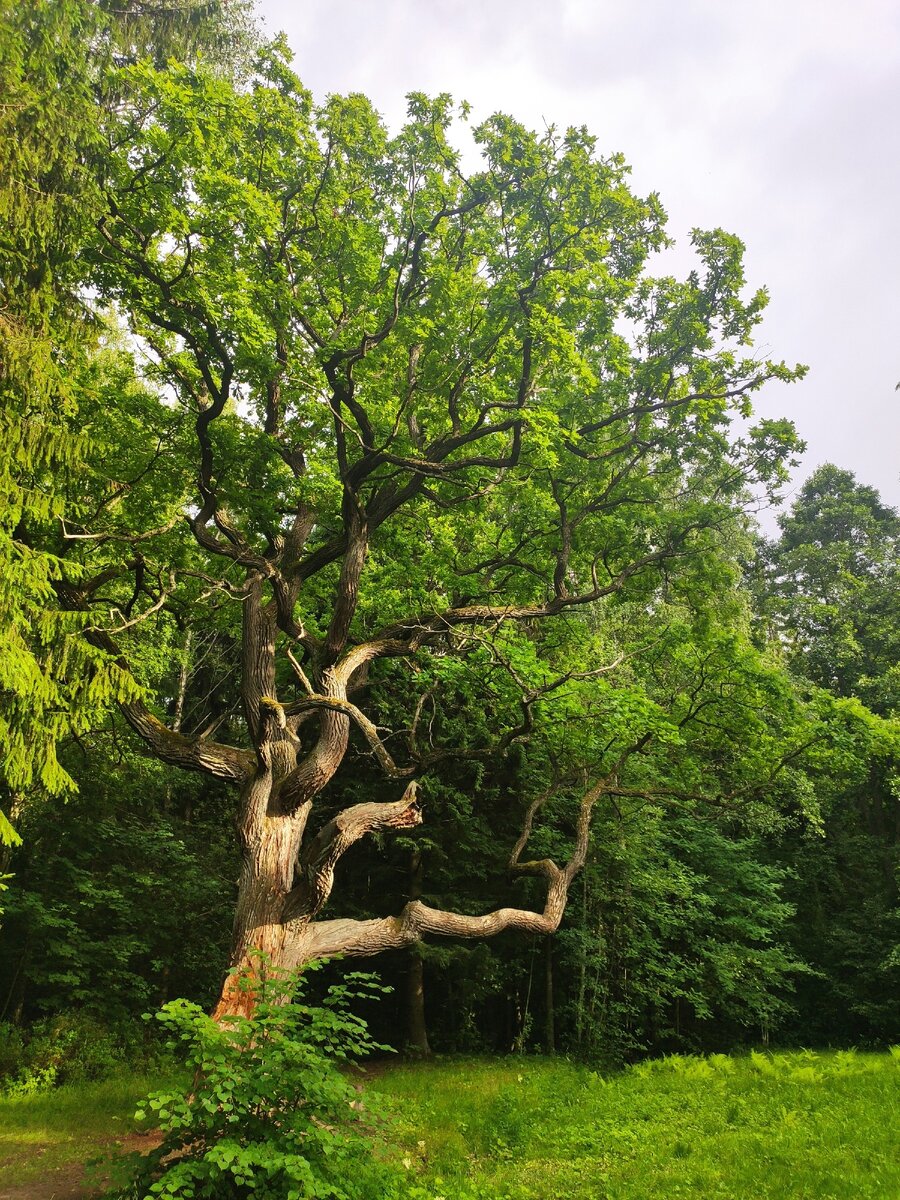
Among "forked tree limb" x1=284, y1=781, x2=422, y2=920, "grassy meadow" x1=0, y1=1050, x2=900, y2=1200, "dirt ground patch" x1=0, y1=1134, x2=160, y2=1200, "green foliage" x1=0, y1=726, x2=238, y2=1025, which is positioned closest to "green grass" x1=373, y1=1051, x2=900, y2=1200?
"grassy meadow" x1=0, y1=1050, x2=900, y2=1200

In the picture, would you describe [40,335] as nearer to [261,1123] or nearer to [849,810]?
[261,1123]

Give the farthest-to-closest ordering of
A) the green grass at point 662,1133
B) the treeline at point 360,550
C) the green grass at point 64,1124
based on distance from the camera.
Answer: the treeline at point 360,550
the green grass at point 64,1124
the green grass at point 662,1133

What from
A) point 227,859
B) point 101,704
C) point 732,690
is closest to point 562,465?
point 732,690

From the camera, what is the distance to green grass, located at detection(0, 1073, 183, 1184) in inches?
253

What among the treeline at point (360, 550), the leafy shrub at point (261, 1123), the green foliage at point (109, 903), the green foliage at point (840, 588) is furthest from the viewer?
the green foliage at point (840, 588)

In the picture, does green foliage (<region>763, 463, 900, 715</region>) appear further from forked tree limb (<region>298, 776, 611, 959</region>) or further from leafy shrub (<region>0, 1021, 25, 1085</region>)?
leafy shrub (<region>0, 1021, 25, 1085</region>)

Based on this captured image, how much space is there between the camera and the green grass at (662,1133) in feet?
18.6

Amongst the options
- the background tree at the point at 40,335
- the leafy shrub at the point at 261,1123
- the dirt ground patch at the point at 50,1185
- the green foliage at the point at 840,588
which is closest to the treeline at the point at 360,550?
the background tree at the point at 40,335

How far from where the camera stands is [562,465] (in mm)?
10594

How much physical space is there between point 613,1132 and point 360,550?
7173mm

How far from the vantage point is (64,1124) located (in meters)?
7.64

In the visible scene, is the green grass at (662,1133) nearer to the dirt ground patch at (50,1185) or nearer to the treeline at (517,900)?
the dirt ground patch at (50,1185)

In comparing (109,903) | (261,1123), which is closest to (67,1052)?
(109,903)

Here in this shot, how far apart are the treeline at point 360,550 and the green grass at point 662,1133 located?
2.00 meters
